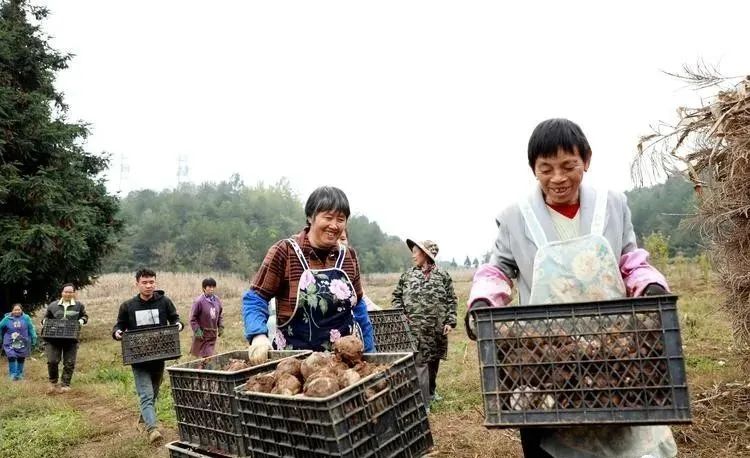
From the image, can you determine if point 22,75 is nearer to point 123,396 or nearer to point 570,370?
point 123,396

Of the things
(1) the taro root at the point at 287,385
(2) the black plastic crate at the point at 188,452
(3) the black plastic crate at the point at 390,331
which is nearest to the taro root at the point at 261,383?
(1) the taro root at the point at 287,385

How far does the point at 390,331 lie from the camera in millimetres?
5117

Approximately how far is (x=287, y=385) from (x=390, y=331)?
3.04 m

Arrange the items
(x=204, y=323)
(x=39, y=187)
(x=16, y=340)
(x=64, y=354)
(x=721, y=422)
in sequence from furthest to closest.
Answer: (x=39, y=187), (x=16, y=340), (x=64, y=354), (x=204, y=323), (x=721, y=422)

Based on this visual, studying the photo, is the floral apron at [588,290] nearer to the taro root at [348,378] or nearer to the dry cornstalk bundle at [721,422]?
the taro root at [348,378]

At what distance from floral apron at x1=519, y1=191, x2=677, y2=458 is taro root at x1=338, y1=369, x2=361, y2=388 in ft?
2.48

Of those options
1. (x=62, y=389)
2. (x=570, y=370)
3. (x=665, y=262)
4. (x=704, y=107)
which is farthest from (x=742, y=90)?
(x=665, y=262)

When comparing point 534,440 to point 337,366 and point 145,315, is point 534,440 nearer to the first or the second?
point 337,366

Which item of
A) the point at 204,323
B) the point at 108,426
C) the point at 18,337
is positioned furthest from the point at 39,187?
the point at 108,426

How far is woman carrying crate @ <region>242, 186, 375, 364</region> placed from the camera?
124 inches

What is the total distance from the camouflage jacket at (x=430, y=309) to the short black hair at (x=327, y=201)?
3224mm

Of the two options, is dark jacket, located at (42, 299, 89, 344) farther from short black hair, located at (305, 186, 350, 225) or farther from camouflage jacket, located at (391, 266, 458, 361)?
short black hair, located at (305, 186, 350, 225)

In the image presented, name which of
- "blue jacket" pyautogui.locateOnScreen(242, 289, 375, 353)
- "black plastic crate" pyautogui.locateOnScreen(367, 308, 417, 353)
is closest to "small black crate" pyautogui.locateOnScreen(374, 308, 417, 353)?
"black plastic crate" pyautogui.locateOnScreen(367, 308, 417, 353)

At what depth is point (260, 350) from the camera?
2867 mm
